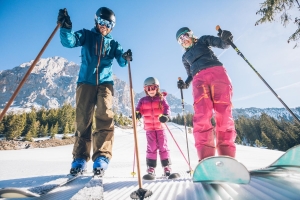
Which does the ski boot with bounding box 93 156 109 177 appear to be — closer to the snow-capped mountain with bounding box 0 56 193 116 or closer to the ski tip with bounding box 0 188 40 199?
the ski tip with bounding box 0 188 40 199

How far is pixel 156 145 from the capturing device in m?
3.78

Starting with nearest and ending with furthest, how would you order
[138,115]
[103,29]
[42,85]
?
[103,29] < [138,115] < [42,85]

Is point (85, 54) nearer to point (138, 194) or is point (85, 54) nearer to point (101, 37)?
point (101, 37)

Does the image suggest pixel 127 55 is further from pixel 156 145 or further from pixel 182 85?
pixel 156 145

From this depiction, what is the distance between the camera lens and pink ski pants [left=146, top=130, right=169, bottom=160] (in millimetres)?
3641

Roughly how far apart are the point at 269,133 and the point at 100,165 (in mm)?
61035

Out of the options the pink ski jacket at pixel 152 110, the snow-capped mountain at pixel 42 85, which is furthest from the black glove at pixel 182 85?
the snow-capped mountain at pixel 42 85

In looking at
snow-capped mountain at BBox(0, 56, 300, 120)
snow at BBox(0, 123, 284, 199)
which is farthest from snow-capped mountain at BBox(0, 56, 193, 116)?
snow at BBox(0, 123, 284, 199)

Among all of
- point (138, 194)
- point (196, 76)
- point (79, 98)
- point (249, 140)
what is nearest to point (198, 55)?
point (196, 76)

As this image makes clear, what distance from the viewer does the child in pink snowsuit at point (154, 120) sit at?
141 inches

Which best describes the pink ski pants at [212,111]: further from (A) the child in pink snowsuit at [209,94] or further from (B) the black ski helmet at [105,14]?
Answer: (B) the black ski helmet at [105,14]

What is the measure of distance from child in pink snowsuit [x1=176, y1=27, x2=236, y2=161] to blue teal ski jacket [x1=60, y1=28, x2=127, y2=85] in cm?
131

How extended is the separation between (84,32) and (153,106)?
6.83 feet

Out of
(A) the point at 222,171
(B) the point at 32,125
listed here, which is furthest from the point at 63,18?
(B) the point at 32,125
